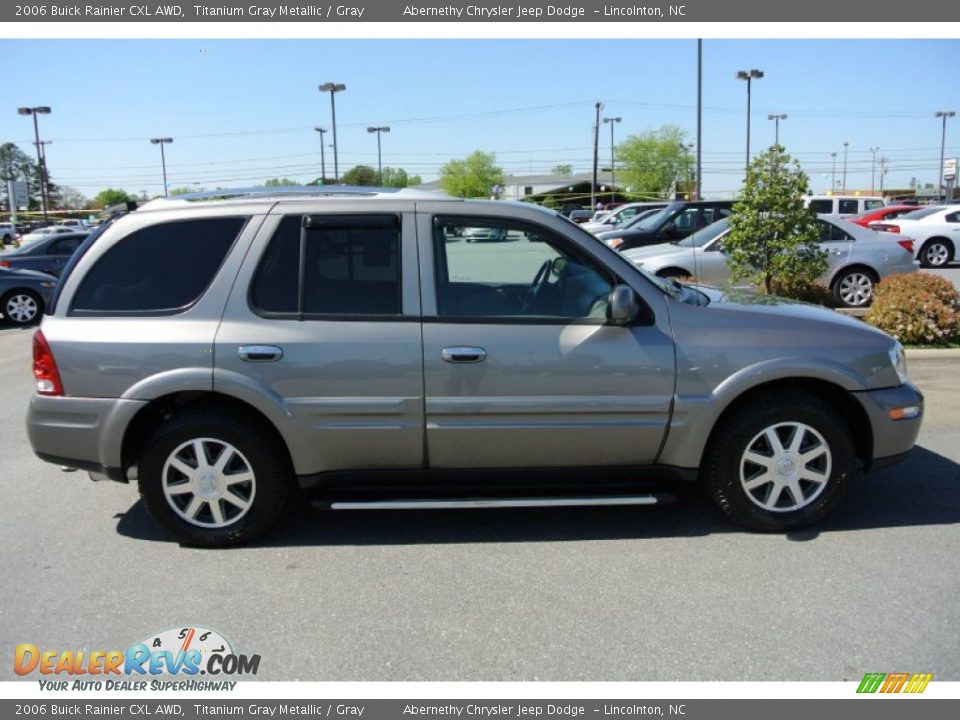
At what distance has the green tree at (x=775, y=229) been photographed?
963 centimetres

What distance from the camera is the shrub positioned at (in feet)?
29.2

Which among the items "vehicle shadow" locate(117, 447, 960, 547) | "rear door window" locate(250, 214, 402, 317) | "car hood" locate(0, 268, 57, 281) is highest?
"rear door window" locate(250, 214, 402, 317)

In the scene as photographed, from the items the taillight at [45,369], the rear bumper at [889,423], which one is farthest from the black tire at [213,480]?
the rear bumper at [889,423]

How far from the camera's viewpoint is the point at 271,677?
10.4 feet

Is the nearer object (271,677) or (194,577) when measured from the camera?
(271,677)

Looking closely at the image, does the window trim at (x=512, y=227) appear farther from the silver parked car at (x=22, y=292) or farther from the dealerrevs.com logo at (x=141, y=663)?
the silver parked car at (x=22, y=292)

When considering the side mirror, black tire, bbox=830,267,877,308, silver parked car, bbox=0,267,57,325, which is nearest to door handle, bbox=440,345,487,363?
the side mirror

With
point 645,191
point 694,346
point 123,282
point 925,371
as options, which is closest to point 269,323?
point 123,282

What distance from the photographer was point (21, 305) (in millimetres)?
13633

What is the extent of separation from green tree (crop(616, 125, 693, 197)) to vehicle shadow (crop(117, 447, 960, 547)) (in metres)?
101

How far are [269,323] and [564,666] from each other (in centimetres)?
220

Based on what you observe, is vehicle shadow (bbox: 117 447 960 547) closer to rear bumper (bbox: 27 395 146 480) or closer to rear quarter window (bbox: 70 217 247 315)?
rear bumper (bbox: 27 395 146 480)

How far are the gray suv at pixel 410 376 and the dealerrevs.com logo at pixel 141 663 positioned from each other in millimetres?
945
